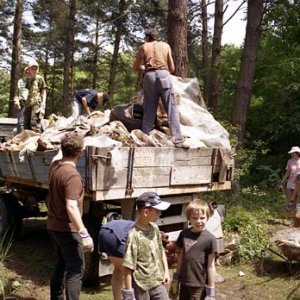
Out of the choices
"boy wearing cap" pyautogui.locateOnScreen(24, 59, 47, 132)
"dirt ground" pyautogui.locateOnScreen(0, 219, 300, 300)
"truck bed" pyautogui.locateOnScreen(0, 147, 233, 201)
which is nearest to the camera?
"truck bed" pyautogui.locateOnScreen(0, 147, 233, 201)

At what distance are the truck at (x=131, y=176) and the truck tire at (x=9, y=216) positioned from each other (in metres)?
0.46

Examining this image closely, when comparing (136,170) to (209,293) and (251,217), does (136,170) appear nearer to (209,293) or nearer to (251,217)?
(209,293)

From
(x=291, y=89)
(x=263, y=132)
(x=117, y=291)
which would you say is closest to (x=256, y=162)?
(x=263, y=132)

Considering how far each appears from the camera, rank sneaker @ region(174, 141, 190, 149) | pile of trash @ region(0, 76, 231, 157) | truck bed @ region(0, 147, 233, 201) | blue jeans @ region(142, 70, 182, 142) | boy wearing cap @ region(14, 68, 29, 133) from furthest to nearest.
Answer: boy wearing cap @ region(14, 68, 29, 133) < blue jeans @ region(142, 70, 182, 142) < sneaker @ region(174, 141, 190, 149) < pile of trash @ region(0, 76, 231, 157) < truck bed @ region(0, 147, 233, 201)

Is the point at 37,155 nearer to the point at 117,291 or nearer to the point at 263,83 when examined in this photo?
the point at 117,291

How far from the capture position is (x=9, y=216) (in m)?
7.37

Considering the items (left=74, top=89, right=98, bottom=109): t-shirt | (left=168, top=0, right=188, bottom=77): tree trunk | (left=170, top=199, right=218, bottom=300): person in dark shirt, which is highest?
(left=168, top=0, right=188, bottom=77): tree trunk

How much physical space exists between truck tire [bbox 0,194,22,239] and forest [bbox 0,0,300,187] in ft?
8.40

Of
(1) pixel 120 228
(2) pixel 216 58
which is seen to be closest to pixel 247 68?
(2) pixel 216 58

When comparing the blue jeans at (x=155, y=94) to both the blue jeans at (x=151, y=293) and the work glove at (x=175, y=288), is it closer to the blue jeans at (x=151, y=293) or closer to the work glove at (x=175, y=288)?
the work glove at (x=175, y=288)

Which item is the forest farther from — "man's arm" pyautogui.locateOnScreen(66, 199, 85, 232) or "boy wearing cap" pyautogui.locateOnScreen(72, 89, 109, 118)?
"man's arm" pyautogui.locateOnScreen(66, 199, 85, 232)

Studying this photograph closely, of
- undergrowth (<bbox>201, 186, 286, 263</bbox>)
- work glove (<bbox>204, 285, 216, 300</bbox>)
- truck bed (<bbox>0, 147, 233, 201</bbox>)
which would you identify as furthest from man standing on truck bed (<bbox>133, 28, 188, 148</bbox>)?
work glove (<bbox>204, 285, 216, 300</bbox>)

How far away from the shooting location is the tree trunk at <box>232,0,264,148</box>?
465 inches

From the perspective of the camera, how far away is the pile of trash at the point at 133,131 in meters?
5.79
